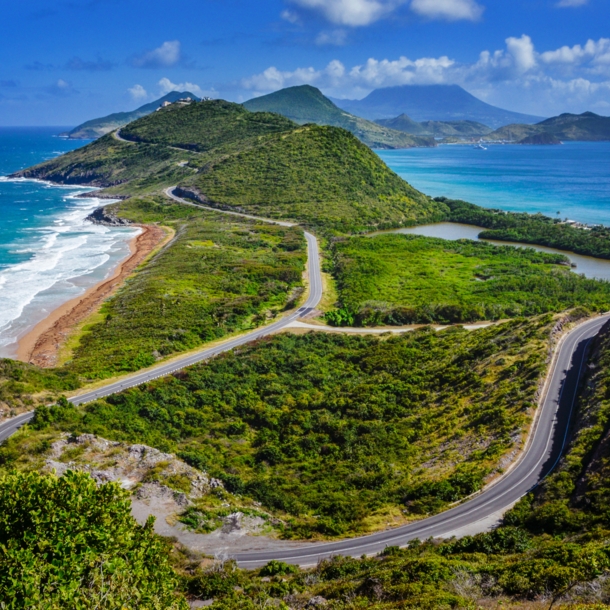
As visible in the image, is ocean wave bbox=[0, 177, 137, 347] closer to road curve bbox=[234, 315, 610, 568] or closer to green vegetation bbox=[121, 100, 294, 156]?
road curve bbox=[234, 315, 610, 568]

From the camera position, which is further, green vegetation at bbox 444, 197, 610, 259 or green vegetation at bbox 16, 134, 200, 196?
green vegetation at bbox 16, 134, 200, 196

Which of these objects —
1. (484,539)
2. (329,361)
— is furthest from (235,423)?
(484,539)

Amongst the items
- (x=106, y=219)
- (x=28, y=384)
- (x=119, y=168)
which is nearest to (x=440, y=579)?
(x=28, y=384)

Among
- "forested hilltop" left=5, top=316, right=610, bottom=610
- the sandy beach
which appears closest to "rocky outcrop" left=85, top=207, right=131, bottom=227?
the sandy beach

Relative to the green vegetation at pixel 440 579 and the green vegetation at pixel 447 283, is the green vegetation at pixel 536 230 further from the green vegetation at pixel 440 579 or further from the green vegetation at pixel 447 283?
the green vegetation at pixel 440 579

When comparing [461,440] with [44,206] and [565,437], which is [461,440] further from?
[44,206]

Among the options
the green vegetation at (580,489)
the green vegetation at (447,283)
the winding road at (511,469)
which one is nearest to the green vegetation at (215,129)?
the green vegetation at (447,283)
